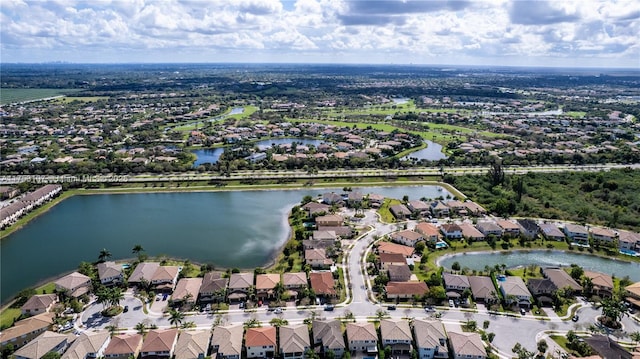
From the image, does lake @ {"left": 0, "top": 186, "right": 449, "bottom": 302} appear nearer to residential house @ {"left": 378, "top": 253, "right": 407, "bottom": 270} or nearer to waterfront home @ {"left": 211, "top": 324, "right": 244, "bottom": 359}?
waterfront home @ {"left": 211, "top": 324, "right": 244, "bottom": 359}

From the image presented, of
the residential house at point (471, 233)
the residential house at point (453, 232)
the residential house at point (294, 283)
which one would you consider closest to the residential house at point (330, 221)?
the residential house at point (294, 283)

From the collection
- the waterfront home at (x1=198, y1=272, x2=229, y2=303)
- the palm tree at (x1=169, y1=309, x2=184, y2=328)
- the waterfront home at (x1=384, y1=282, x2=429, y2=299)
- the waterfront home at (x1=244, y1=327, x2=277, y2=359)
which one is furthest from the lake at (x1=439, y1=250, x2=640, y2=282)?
the palm tree at (x1=169, y1=309, x2=184, y2=328)

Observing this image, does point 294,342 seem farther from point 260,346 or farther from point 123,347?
point 123,347

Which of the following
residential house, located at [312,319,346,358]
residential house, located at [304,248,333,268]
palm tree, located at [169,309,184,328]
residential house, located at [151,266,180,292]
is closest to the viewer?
residential house, located at [312,319,346,358]

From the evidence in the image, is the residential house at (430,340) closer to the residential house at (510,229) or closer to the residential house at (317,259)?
the residential house at (317,259)

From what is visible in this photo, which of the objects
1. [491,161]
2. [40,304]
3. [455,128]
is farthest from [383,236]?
[455,128]

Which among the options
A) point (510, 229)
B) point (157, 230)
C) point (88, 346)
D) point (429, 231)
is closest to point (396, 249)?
point (429, 231)
